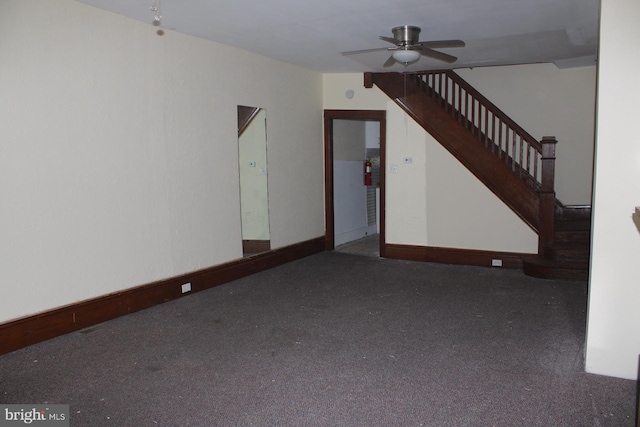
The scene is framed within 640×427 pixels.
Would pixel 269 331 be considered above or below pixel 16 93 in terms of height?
below

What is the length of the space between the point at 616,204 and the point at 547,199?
114 inches

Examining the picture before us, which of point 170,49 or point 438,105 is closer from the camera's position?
point 170,49

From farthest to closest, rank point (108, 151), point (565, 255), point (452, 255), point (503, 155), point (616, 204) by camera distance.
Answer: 1. point (452, 255)
2. point (503, 155)
3. point (565, 255)
4. point (108, 151)
5. point (616, 204)

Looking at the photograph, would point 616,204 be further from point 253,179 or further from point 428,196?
point 253,179

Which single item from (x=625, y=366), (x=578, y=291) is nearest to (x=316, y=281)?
(x=578, y=291)

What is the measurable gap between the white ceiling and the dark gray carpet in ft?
8.39

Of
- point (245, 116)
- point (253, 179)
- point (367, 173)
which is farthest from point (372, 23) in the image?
point (367, 173)

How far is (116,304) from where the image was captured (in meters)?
4.11

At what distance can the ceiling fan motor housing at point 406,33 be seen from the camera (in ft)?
13.9

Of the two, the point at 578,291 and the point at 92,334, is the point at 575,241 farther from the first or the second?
the point at 92,334

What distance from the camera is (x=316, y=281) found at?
5.39 meters

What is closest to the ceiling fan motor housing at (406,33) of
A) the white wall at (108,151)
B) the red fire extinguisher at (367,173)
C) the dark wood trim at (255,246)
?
the white wall at (108,151)

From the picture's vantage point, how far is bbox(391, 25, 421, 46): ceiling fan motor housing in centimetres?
424

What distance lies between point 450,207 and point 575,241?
1.53 meters
